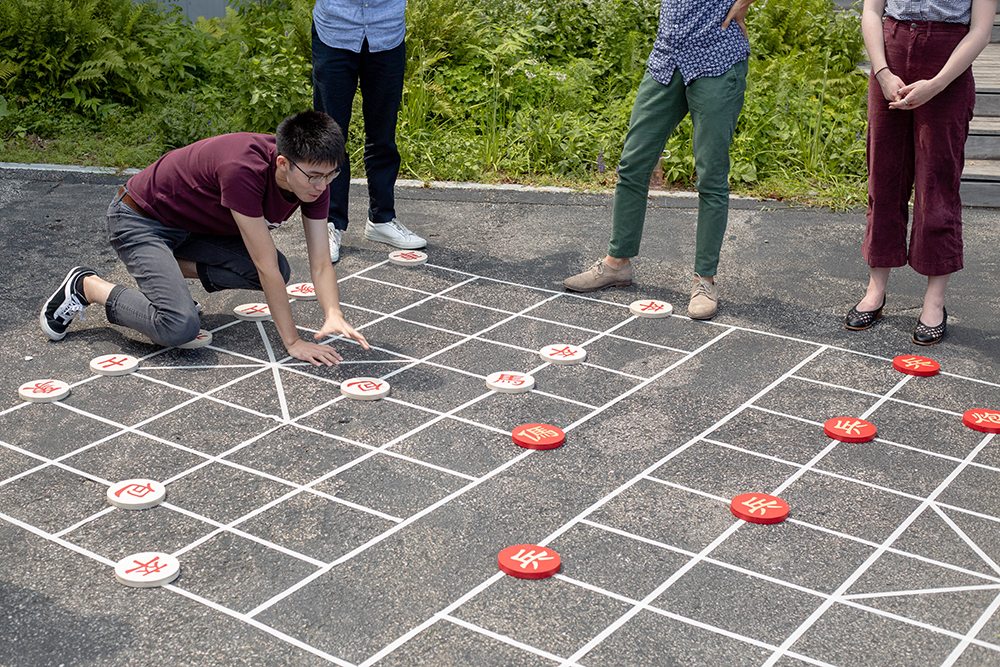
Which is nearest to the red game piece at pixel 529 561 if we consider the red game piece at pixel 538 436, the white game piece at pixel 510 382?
the red game piece at pixel 538 436

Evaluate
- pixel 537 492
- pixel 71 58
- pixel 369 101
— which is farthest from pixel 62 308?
pixel 71 58

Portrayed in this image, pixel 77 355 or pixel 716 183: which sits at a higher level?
Result: pixel 716 183

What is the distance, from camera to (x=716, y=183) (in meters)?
4.09

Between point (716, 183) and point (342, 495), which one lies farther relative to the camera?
point (716, 183)

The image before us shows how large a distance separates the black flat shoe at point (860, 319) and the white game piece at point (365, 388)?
1969 mm

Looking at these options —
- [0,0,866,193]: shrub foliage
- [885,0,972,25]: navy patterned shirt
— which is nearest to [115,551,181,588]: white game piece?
[885,0,972,25]: navy patterned shirt

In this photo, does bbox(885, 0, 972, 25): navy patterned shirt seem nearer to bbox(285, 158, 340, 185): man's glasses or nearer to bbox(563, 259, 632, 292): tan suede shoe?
bbox(563, 259, 632, 292): tan suede shoe

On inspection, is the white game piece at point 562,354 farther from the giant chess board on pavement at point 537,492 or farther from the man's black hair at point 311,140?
the man's black hair at point 311,140

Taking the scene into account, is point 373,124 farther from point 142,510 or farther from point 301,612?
point 301,612

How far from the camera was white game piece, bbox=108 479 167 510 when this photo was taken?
106 inches

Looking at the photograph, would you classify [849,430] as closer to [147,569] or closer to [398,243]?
[147,569]

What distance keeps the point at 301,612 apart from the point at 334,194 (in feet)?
9.10

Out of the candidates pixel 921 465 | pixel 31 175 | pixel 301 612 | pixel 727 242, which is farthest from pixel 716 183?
pixel 31 175

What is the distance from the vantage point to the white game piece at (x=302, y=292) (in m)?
4.30
